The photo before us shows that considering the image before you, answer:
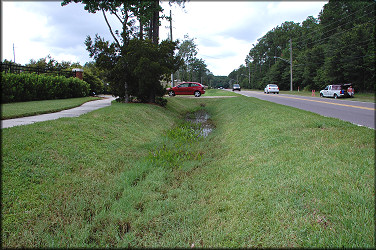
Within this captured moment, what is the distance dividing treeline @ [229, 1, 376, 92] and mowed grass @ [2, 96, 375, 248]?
27.6m

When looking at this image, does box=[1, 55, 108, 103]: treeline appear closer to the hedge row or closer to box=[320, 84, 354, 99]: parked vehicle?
the hedge row

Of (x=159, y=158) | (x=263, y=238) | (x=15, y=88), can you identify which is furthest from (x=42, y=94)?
(x=263, y=238)

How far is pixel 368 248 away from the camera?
2.26 m

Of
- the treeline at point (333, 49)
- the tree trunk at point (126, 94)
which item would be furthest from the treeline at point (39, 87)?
the treeline at point (333, 49)

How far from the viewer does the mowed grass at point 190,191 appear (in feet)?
9.30

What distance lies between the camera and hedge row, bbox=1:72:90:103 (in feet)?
40.0

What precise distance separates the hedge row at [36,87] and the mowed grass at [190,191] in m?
7.91

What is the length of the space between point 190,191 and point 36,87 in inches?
538

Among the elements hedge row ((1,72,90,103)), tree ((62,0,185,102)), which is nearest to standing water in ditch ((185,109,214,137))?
tree ((62,0,185,102))

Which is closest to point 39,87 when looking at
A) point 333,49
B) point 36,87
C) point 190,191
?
point 36,87

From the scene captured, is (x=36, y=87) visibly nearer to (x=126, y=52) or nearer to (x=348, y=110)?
(x=126, y=52)

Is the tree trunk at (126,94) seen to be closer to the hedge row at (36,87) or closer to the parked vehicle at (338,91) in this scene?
the hedge row at (36,87)

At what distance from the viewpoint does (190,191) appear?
14.1ft

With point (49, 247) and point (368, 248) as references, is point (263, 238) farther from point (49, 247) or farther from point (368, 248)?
point (49, 247)
